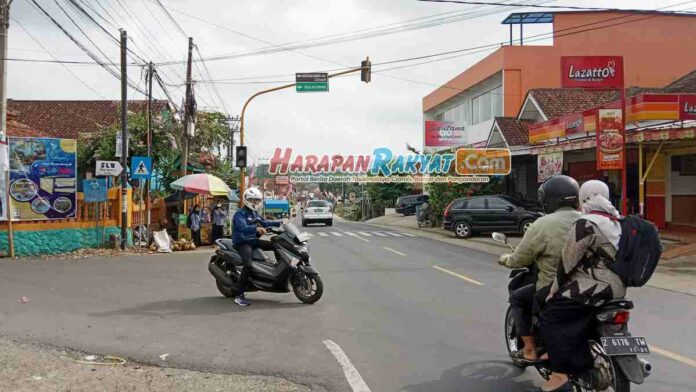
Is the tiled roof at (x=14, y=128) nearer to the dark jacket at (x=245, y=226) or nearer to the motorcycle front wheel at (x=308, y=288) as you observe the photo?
the dark jacket at (x=245, y=226)

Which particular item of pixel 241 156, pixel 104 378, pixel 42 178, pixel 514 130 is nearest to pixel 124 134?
pixel 42 178

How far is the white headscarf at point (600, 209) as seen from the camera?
3.97m

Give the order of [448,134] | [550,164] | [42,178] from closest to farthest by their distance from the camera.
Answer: [42,178]
[550,164]
[448,134]

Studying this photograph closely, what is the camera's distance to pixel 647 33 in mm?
37500

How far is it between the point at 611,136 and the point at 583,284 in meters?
13.2

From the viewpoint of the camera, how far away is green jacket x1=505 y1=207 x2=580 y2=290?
470 centimetres

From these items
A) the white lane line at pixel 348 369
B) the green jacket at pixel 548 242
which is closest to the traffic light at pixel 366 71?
the white lane line at pixel 348 369

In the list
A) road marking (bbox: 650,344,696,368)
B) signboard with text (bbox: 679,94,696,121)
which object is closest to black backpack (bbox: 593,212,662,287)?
road marking (bbox: 650,344,696,368)

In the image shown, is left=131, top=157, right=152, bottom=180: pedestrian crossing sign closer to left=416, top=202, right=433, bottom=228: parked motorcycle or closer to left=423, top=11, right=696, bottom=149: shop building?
left=416, top=202, right=433, bottom=228: parked motorcycle

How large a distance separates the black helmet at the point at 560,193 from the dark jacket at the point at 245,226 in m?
4.96

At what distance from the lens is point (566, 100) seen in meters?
27.6

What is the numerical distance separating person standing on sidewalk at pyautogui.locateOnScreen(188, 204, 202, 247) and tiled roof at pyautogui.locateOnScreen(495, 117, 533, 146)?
45.8 feet

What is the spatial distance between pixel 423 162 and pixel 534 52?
9.94 meters

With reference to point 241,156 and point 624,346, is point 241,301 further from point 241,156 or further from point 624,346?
point 241,156
